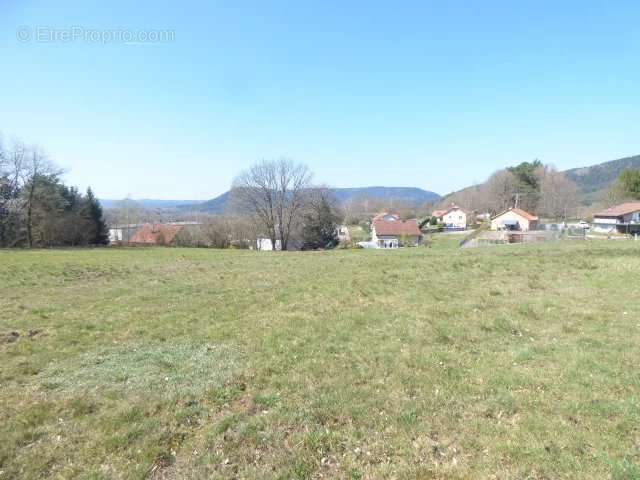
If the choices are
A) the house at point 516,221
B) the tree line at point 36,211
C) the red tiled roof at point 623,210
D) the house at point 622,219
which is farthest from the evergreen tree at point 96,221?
the red tiled roof at point 623,210

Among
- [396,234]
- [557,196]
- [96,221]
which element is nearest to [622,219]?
[557,196]

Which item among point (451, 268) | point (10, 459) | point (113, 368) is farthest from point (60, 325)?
point (451, 268)

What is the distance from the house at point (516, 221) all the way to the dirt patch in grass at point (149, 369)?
69.2m

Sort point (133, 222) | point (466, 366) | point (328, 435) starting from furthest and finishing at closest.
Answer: point (133, 222) → point (466, 366) → point (328, 435)

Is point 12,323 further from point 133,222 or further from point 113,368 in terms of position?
point 133,222

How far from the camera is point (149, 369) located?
5691 millimetres

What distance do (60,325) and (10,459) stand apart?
5458 mm

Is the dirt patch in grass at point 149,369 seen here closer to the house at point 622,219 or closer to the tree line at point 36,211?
the tree line at point 36,211

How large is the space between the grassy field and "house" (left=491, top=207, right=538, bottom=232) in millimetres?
60435

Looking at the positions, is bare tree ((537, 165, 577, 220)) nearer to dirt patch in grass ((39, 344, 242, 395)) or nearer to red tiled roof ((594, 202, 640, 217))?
red tiled roof ((594, 202, 640, 217))

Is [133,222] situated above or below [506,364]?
above

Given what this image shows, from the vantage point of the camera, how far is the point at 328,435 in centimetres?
395

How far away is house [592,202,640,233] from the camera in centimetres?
5481

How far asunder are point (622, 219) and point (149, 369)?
74756mm
